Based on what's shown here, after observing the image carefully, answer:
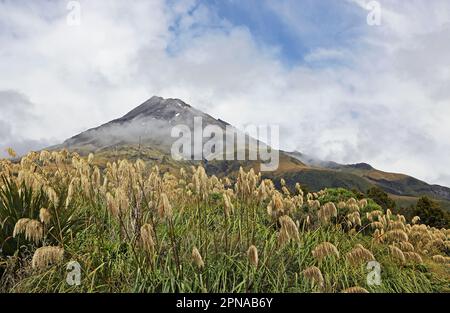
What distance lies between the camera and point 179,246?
6684mm

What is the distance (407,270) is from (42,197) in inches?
265

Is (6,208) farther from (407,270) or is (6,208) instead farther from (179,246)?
(407,270)
